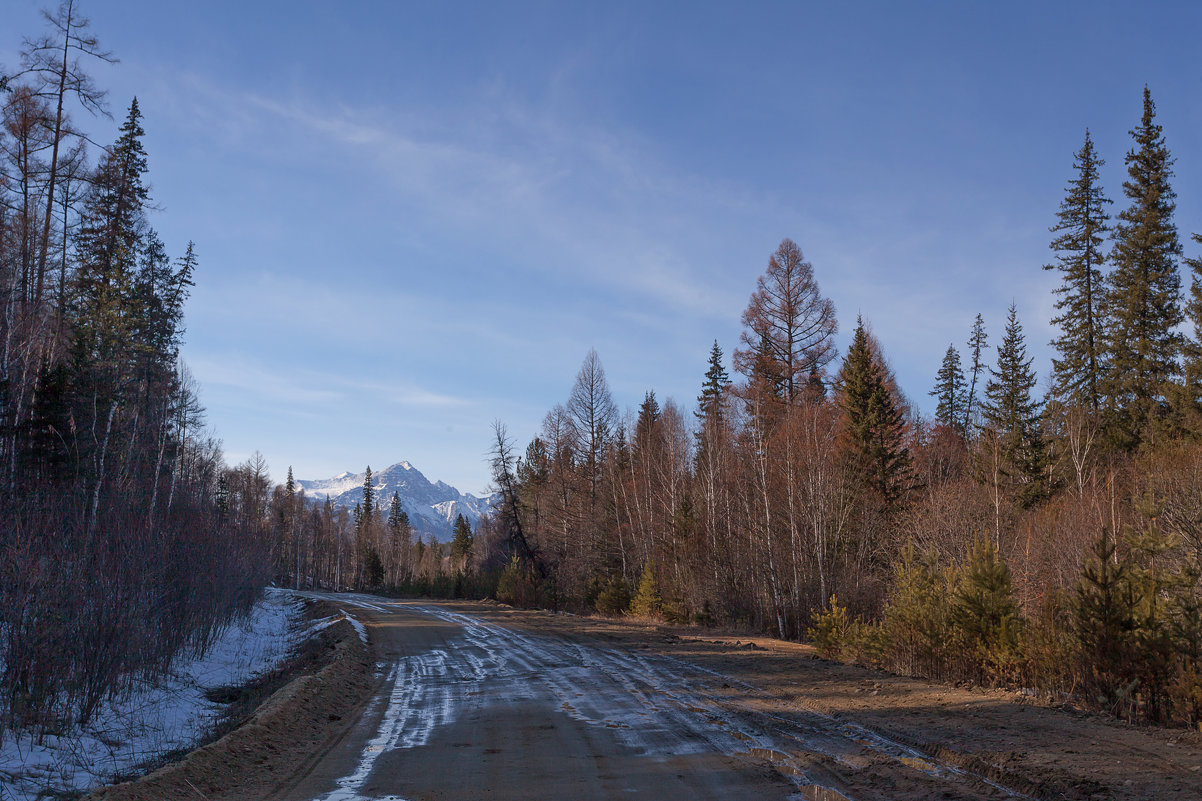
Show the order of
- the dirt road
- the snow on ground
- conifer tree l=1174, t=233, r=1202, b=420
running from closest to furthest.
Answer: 1. the dirt road
2. the snow on ground
3. conifer tree l=1174, t=233, r=1202, b=420

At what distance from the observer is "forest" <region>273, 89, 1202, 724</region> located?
1012 centimetres

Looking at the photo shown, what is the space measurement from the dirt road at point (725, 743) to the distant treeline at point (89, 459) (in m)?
4.36

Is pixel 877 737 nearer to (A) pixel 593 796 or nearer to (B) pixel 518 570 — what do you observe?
(A) pixel 593 796

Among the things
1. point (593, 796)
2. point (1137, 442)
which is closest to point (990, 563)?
point (593, 796)

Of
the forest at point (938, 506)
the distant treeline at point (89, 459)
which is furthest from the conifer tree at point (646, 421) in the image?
the distant treeline at point (89, 459)

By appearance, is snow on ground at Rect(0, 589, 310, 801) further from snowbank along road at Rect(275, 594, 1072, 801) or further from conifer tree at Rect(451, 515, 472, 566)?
conifer tree at Rect(451, 515, 472, 566)

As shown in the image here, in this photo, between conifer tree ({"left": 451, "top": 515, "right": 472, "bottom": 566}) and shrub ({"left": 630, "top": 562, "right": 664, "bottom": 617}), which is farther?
conifer tree ({"left": 451, "top": 515, "right": 472, "bottom": 566})

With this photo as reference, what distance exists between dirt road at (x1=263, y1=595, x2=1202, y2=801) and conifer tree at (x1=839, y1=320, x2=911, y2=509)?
1464 centimetres

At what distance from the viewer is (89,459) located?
70.6 ft

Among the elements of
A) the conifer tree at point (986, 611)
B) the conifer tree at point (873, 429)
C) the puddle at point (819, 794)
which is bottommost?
the puddle at point (819, 794)

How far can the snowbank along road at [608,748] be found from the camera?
6832 mm

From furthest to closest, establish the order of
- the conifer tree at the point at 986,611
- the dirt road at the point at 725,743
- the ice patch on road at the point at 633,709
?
the conifer tree at the point at 986,611
the ice patch on road at the point at 633,709
the dirt road at the point at 725,743

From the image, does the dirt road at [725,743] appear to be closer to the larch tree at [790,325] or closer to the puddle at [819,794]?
the puddle at [819,794]

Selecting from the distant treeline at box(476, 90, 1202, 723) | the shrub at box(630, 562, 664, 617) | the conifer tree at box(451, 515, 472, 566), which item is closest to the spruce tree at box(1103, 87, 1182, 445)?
the distant treeline at box(476, 90, 1202, 723)
